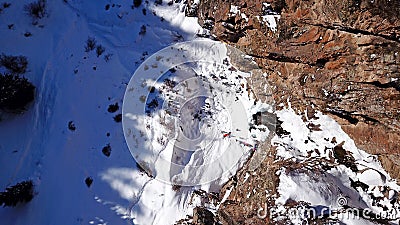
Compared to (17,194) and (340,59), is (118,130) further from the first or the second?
(340,59)

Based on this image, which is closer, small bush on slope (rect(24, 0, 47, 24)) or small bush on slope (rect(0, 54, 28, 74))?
small bush on slope (rect(0, 54, 28, 74))
